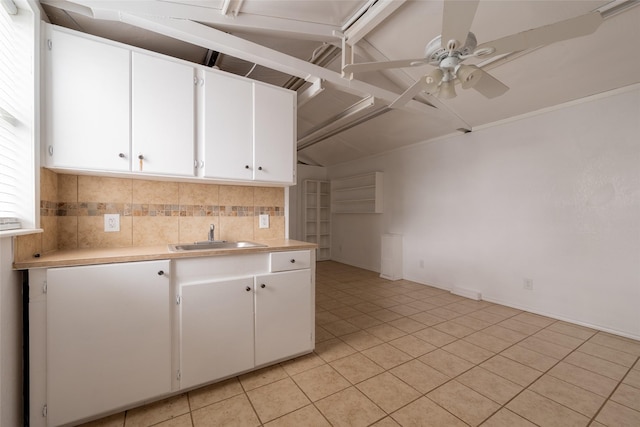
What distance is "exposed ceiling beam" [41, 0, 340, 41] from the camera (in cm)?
157

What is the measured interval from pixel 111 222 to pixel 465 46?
8.58 ft

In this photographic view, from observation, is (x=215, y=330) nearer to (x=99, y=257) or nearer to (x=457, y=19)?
(x=99, y=257)

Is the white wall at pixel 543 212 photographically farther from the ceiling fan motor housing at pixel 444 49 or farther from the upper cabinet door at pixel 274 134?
the upper cabinet door at pixel 274 134

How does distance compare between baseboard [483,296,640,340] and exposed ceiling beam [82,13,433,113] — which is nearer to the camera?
exposed ceiling beam [82,13,433,113]

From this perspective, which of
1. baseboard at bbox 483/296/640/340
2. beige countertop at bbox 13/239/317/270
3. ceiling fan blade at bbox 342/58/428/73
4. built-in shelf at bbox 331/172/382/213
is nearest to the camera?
beige countertop at bbox 13/239/317/270

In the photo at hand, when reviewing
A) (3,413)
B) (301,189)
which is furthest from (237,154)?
(301,189)

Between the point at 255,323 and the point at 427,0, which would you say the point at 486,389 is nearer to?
the point at 255,323

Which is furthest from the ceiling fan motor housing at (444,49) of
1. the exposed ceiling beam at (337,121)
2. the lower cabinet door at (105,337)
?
the lower cabinet door at (105,337)

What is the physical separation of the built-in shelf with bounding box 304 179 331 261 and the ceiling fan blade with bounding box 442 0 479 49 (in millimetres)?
5036

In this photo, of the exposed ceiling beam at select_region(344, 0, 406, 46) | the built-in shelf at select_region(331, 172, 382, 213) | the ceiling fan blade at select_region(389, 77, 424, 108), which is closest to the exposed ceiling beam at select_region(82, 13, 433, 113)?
the exposed ceiling beam at select_region(344, 0, 406, 46)

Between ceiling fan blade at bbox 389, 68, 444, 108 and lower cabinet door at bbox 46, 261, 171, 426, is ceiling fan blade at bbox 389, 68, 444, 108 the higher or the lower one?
the higher one

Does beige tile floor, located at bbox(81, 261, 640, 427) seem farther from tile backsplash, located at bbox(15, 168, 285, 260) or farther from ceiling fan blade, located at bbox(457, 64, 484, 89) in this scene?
ceiling fan blade, located at bbox(457, 64, 484, 89)

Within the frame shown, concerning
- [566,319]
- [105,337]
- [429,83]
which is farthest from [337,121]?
[566,319]

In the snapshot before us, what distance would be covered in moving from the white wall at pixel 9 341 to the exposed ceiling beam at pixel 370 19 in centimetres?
258
